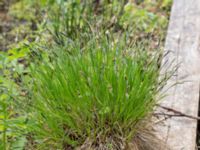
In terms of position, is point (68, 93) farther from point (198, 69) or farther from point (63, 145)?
point (198, 69)

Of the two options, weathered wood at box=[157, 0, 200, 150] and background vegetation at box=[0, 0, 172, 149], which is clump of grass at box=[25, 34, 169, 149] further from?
weathered wood at box=[157, 0, 200, 150]

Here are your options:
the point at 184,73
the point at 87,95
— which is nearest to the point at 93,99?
the point at 87,95

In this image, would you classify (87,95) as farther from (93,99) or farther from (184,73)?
(184,73)

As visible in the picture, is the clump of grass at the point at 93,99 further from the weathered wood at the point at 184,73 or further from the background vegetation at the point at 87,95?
the weathered wood at the point at 184,73

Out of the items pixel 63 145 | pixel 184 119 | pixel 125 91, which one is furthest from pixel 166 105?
pixel 63 145

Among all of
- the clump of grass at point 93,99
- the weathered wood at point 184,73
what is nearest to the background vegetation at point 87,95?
the clump of grass at point 93,99

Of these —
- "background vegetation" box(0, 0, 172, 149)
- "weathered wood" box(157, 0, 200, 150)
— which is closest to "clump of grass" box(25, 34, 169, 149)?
"background vegetation" box(0, 0, 172, 149)
